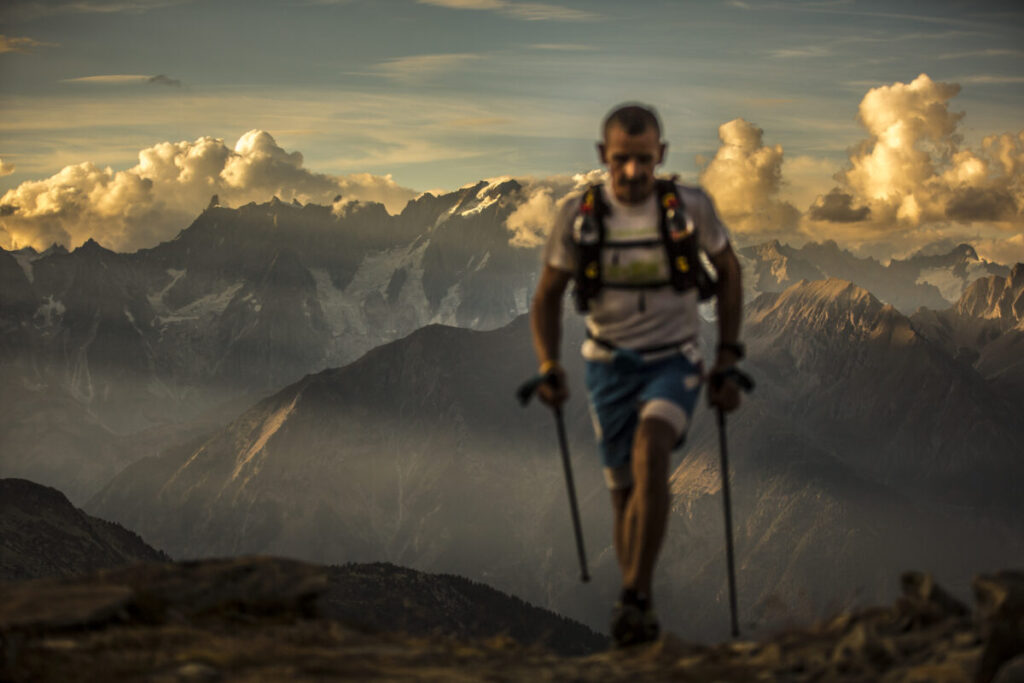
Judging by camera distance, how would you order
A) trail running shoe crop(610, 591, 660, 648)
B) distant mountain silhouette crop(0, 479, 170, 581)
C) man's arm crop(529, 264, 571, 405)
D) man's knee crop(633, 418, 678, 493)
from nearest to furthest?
1. man's knee crop(633, 418, 678, 493)
2. trail running shoe crop(610, 591, 660, 648)
3. man's arm crop(529, 264, 571, 405)
4. distant mountain silhouette crop(0, 479, 170, 581)

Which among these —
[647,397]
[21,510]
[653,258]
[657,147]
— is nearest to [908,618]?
[647,397]

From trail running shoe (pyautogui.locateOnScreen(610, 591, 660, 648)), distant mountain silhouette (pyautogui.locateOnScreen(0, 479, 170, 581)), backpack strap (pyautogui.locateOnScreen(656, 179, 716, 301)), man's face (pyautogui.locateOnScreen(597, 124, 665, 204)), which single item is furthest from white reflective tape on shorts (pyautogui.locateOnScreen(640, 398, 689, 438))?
distant mountain silhouette (pyautogui.locateOnScreen(0, 479, 170, 581))

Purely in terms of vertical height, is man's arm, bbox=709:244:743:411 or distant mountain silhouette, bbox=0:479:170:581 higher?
man's arm, bbox=709:244:743:411

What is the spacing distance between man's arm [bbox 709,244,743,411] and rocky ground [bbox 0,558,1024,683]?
7.62 ft

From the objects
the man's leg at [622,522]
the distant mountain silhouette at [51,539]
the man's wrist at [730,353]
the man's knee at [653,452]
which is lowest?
the distant mountain silhouette at [51,539]

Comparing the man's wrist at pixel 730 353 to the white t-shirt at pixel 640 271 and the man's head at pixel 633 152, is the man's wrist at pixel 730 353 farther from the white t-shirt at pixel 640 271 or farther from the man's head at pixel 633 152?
the man's head at pixel 633 152

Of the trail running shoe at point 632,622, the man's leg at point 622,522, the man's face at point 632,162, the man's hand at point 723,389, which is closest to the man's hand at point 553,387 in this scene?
the man's leg at point 622,522

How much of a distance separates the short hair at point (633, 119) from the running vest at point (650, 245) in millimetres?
593

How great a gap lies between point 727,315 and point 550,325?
1840 mm

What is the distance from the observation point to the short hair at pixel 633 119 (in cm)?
1092

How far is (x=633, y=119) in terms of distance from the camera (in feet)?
36.0

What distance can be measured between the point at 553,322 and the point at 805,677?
4.55 meters

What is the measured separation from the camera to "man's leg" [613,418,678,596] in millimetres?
10578

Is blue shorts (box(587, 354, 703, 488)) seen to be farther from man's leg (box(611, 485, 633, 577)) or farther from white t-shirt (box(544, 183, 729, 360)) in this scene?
white t-shirt (box(544, 183, 729, 360))
